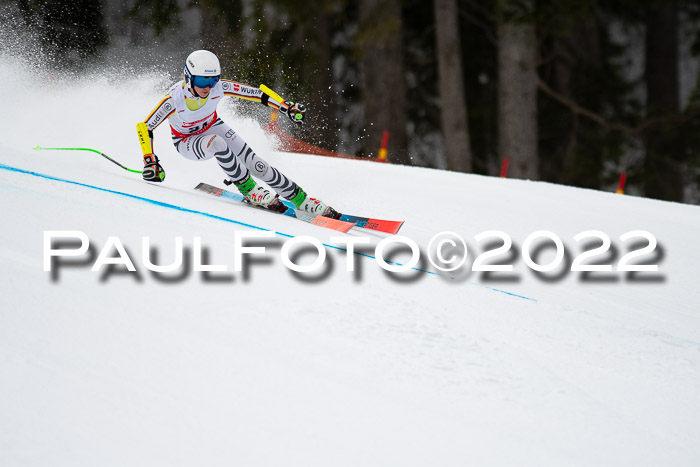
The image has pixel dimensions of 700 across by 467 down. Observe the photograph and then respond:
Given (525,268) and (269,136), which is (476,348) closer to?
(525,268)

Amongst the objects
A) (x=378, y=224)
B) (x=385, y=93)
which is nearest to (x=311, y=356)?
(x=378, y=224)

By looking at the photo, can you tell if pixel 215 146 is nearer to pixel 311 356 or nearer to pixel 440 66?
pixel 311 356

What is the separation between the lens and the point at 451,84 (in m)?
11.9

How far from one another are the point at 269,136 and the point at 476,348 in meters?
6.48

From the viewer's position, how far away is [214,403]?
2.52 metres

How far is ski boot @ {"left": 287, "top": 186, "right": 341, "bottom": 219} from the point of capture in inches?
222

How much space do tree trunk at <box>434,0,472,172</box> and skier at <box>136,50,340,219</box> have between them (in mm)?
6664

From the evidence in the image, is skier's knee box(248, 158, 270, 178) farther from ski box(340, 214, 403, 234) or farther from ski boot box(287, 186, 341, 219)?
ski box(340, 214, 403, 234)

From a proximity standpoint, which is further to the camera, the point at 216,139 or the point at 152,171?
the point at 216,139

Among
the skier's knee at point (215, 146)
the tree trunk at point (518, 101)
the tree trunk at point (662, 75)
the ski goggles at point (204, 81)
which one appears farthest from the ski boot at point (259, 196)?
the tree trunk at point (662, 75)

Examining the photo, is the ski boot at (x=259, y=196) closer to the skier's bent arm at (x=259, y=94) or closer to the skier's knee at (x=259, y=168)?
the skier's knee at (x=259, y=168)
